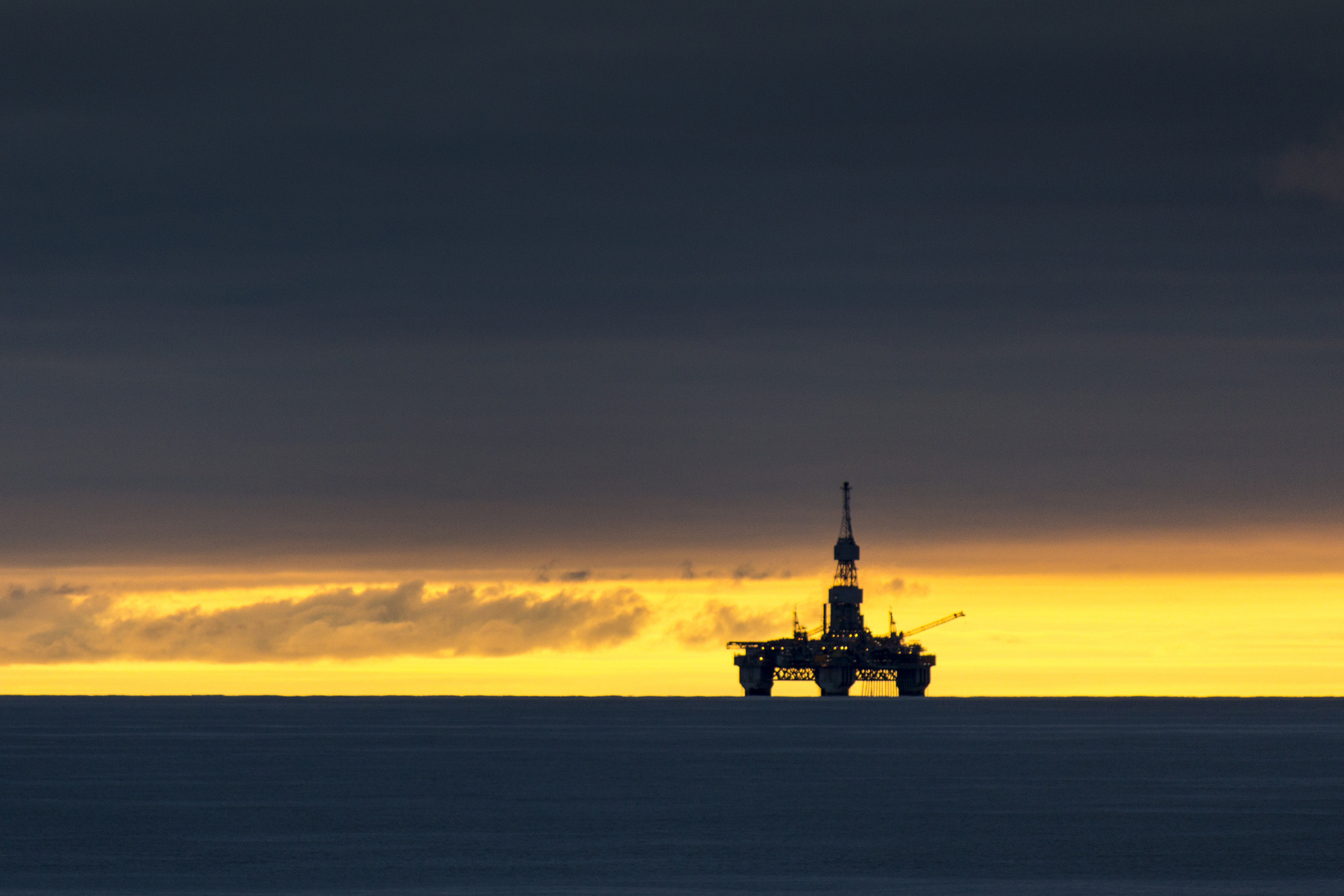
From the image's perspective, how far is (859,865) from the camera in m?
114

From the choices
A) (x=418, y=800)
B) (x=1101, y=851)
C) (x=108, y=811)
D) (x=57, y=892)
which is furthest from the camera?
(x=418, y=800)

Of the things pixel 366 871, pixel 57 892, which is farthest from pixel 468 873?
pixel 57 892

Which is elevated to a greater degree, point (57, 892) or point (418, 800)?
point (418, 800)

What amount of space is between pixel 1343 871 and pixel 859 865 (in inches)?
981

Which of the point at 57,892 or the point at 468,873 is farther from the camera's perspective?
the point at 468,873

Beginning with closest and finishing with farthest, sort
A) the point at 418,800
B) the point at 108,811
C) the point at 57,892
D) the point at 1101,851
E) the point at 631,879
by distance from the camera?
1. the point at 57,892
2. the point at 631,879
3. the point at 1101,851
4. the point at 108,811
5. the point at 418,800

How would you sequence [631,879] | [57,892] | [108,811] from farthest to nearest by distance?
1. [108,811]
2. [631,879]
3. [57,892]

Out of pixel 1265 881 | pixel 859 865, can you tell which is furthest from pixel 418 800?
pixel 1265 881

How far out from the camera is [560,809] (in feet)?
503

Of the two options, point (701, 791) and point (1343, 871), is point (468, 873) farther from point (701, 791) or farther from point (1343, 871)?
point (701, 791)

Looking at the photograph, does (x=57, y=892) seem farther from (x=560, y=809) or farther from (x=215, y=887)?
(x=560, y=809)

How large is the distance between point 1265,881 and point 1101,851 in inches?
712

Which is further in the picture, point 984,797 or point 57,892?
point 984,797

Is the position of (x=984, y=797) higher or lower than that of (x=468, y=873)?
higher
